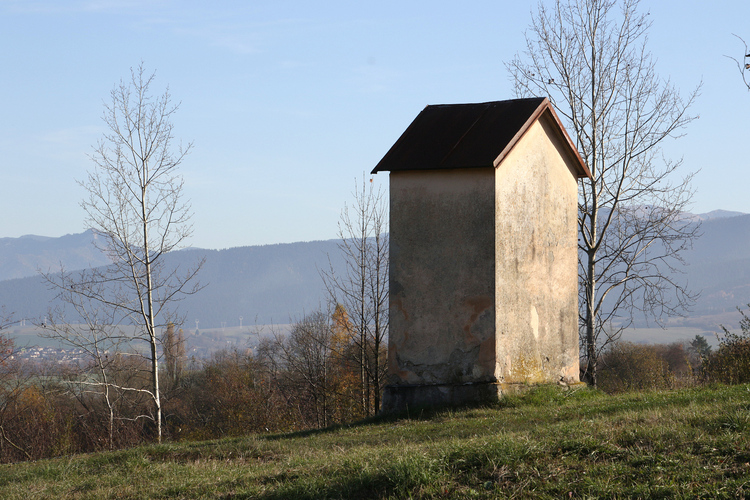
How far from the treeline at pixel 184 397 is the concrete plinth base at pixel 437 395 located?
5799mm

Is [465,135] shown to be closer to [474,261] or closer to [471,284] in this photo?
[474,261]

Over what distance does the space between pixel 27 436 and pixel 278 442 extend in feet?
71.7

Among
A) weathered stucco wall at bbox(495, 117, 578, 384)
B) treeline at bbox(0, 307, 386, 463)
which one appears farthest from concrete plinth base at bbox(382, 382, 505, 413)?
treeline at bbox(0, 307, 386, 463)

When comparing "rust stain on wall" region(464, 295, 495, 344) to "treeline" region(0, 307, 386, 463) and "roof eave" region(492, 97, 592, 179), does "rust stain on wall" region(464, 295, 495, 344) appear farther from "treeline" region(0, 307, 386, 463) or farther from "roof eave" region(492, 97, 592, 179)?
"treeline" region(0, 307, 386, 463)

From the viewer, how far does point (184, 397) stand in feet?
162

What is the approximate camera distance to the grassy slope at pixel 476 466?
16.7ft

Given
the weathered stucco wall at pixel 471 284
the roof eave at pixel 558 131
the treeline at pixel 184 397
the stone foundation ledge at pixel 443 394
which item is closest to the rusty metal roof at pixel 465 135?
the roof eave at pixel 558 131

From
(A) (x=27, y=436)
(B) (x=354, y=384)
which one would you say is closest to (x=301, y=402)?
(B) (x=354, y=384)

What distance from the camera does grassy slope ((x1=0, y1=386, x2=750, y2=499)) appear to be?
200 inches

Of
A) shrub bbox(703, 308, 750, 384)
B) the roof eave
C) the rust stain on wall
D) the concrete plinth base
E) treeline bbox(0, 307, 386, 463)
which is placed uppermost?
the roof eave

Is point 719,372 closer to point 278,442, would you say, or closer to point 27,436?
point 278,442

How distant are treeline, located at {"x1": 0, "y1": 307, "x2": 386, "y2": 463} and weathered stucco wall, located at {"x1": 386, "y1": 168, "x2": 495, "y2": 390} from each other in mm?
6165

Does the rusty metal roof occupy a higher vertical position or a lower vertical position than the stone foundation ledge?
higher

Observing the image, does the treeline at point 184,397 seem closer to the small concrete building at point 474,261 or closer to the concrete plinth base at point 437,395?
the concrete plinth base at point 437,395
